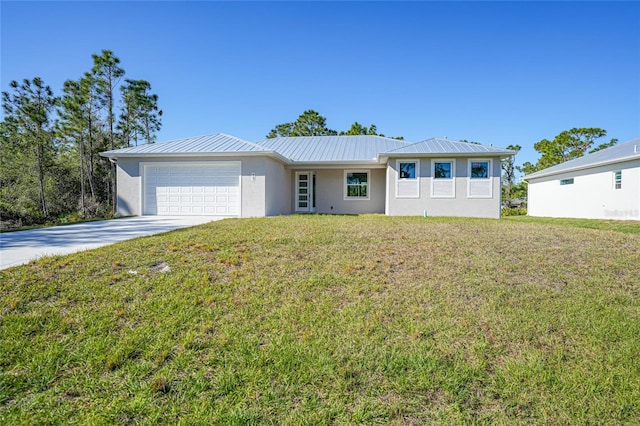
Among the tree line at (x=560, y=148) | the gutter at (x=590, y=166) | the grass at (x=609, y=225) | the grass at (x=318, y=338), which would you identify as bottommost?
the grass at (x=318, y=338)

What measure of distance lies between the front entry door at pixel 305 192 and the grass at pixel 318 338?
1055 cm

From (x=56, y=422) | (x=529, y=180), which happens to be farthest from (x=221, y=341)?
(x=529, y=180)

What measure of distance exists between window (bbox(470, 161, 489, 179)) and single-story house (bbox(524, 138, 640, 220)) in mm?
7665

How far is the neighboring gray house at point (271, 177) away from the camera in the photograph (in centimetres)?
1201

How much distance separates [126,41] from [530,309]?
45.6 feet

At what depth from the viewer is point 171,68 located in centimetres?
1257

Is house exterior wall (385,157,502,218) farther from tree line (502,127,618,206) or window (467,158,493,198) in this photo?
tree line (502,127,618,206)

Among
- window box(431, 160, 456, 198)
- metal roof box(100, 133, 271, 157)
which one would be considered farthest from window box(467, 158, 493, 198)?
metal roof box(100, 133, 271, 157)

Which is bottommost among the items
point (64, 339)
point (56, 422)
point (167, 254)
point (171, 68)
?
point (56, 422)

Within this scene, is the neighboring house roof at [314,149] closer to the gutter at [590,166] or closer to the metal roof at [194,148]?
the metal roof at [194,148]

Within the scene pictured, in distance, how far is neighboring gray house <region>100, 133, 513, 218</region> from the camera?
1201cm

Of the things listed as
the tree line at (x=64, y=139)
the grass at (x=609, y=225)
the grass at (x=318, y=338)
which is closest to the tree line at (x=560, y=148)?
the grass at (x=609, y=225)

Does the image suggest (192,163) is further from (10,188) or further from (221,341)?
(10,188)

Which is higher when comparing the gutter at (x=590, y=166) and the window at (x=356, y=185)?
the gutter at (x=590, y=166)
